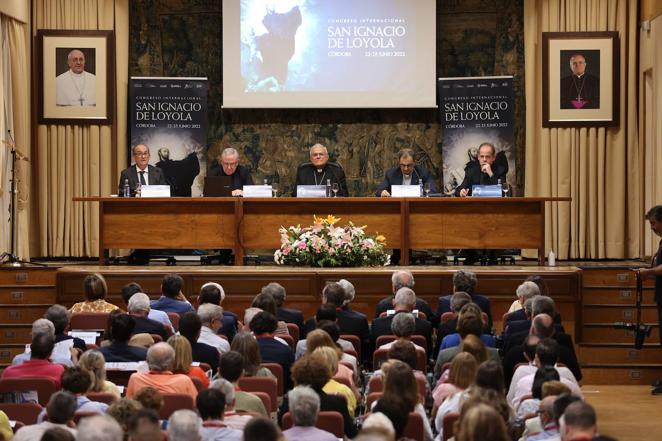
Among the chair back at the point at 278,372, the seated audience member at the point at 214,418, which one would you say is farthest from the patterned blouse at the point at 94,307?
the seated audience member at the point at 214,418

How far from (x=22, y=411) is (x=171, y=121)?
955 centimetres

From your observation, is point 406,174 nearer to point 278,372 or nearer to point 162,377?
point 278,372

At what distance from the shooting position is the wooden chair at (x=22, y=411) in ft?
17.9

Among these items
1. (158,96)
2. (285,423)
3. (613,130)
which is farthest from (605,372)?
→ (158,96)

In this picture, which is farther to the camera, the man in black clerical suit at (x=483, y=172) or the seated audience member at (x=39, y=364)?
the man in black clerical suit at (x=483, y=172)

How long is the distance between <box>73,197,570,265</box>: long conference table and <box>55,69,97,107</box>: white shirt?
3217 mm

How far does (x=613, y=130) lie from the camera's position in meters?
14.6

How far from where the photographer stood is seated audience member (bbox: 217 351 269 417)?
17.9 feet

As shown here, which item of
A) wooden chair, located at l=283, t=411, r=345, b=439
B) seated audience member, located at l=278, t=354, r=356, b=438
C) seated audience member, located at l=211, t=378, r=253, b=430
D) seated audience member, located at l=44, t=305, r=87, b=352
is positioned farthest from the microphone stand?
wooden chair, located at l=283, t=411, r=345, b=439

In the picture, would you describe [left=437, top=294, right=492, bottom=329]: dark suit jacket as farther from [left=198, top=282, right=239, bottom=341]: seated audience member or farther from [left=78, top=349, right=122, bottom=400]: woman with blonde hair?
[left=78, top=349, right=122, bottom=400]: woman with blonde hair

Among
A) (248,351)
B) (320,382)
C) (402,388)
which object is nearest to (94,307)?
(248,351)

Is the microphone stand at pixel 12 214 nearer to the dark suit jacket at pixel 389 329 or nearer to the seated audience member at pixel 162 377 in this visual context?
the dark suit jacket at pixel 389 329

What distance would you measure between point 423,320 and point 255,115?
7.58 metres

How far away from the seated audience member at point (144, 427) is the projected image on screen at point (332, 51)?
10.6 meters
